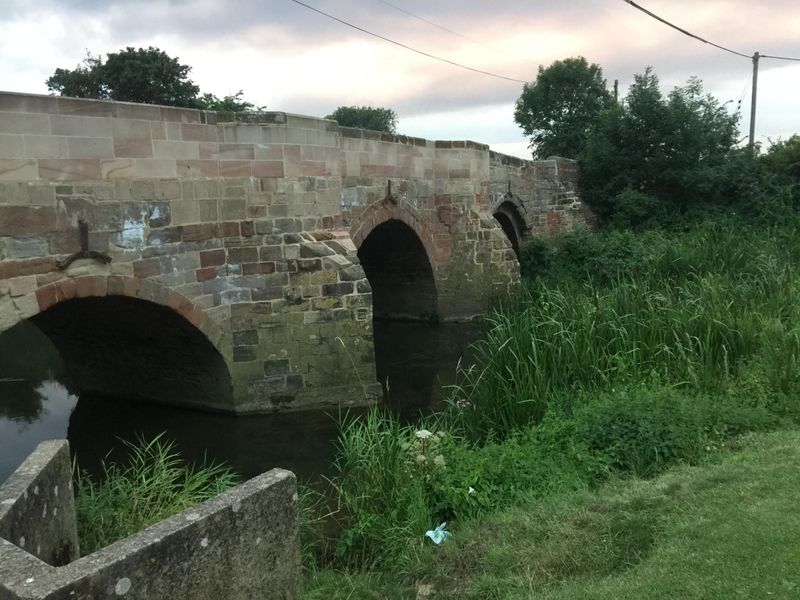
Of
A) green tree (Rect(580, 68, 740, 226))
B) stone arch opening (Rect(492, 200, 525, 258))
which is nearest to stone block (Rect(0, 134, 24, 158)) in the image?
stone arch opening (Rect(492, 200, 525, 258))

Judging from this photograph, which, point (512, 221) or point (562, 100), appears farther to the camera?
point (562, 100)

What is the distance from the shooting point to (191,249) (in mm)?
7703

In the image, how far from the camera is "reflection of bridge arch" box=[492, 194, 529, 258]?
1738cm

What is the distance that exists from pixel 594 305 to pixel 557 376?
233 cm

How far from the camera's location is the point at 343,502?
557 cm

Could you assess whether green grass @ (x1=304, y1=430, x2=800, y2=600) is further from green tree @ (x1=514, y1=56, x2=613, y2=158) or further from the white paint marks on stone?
green tree @ (x1=514, y1=56, x2=613, y2=158)

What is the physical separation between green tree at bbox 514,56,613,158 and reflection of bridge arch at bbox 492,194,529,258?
30.9 feet

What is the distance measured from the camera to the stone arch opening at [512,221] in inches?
693

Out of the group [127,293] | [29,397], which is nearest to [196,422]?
[127,293]

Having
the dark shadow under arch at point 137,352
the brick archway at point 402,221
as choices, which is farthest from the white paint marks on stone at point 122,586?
the brick archway at point 402,221

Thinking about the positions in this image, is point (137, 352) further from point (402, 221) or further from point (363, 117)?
point (363, 117)

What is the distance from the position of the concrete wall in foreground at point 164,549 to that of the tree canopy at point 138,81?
980 inches

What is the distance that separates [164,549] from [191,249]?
539 cm

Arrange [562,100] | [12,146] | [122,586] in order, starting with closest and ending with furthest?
[122,586] < [12,146] < [562,100]
